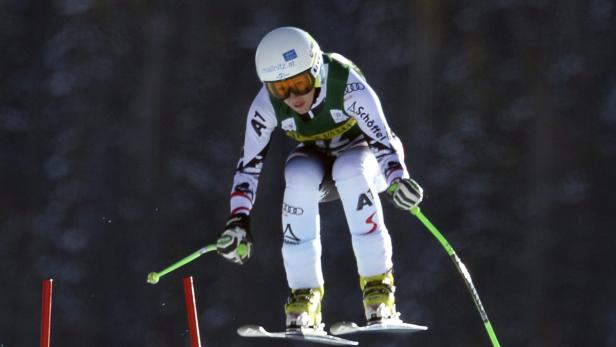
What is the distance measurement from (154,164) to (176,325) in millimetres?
1128

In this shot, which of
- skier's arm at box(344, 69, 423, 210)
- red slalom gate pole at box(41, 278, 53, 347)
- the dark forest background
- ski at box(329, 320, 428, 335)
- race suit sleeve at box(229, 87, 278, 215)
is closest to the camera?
red slalom gate pole at box(41, 278, 53, 347)

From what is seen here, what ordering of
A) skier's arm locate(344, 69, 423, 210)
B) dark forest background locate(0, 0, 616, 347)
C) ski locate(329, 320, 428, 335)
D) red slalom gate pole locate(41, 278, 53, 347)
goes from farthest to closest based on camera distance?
1. dark forest background locate(0, 0, 616, 347)
2. skier's arm locate(344, 69, 423, 210)
3. ski locate(329, 320, 428, 335)
4. red slalom gate pole locate(41, 278, 53, 347)

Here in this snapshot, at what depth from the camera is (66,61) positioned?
8680 mm

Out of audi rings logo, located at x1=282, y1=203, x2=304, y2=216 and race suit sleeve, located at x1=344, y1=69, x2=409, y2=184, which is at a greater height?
race suit sleeve, located at x1=344, y1=69, x2=409, y2=184

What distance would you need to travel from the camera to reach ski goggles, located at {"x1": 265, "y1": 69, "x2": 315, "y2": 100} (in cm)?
586

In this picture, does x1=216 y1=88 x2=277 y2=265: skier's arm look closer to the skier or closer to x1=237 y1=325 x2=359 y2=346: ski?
the skier

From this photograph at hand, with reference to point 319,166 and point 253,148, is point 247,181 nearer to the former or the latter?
point 253,148

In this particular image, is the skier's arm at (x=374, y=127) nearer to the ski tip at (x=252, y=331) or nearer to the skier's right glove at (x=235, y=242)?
the skier's right glove at (x=235, y=242)

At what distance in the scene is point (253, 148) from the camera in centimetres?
621

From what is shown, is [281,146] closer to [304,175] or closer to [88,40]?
[88,40]

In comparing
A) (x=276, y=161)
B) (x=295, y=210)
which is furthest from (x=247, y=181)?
(x=276, y=161)

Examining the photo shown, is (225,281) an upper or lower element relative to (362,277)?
upper

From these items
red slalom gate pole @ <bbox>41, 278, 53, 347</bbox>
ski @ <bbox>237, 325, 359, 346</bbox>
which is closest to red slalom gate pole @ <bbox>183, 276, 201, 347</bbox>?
ski @ <bbox>237, 325, 359, 346</bbox>

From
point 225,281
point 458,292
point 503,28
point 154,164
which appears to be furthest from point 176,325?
point 503,28
